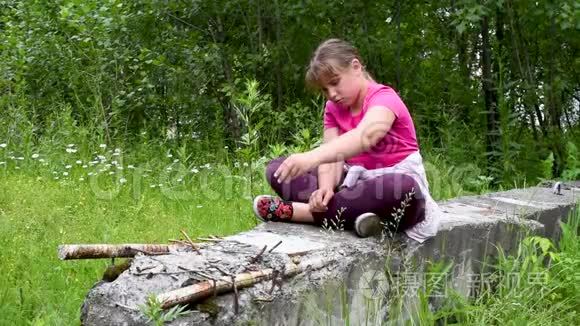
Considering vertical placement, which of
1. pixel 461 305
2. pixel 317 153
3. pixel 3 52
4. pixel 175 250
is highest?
pixel 3 52

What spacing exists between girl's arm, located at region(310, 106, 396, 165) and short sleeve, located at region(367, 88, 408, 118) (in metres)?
0.02

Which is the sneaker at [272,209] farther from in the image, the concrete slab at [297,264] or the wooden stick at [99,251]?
the wooden stick at [99,251]

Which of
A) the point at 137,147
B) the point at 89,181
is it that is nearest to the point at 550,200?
the point at 89,181

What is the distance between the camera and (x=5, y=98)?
697cm

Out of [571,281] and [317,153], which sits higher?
[317,153]

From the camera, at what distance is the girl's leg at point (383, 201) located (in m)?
2.88

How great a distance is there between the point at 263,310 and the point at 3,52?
6.41 metres

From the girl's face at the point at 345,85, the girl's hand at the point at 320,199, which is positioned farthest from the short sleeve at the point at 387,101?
the girl's hand at the point at 320,199

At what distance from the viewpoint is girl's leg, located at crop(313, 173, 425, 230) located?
288cm

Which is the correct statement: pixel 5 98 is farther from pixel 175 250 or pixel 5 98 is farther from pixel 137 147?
pixel 175 250

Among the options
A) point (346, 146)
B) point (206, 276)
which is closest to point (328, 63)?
point (346, 146)

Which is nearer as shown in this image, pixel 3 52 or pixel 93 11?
pixel 93 11

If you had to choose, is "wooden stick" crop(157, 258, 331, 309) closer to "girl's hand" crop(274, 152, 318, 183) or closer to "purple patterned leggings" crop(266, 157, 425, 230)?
"girl's hand" crop(274, 152, 318, 183)

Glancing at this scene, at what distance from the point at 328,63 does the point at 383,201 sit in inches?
24.1
